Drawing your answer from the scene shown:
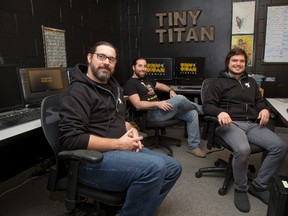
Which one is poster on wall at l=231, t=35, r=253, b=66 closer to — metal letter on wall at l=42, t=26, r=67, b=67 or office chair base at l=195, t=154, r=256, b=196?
office chair base at l=195, t=154, r=256, b=196

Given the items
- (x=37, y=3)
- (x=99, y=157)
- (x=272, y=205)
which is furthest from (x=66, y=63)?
(x=272, y=205)

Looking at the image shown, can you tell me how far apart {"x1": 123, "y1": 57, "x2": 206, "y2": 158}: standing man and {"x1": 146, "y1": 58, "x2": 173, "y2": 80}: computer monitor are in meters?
0.82

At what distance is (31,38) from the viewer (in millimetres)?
2367

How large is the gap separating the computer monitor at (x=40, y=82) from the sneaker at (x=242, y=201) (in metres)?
1.71

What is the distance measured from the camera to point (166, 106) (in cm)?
263

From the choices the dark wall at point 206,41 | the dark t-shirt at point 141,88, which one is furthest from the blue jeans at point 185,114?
the dark wall at point 206,41

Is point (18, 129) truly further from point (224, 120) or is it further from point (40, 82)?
point (224, 120)

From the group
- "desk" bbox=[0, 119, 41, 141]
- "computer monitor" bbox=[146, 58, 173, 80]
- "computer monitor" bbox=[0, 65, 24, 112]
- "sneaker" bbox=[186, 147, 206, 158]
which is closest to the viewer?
"desk" bbox=[0, 119, 41, 141]

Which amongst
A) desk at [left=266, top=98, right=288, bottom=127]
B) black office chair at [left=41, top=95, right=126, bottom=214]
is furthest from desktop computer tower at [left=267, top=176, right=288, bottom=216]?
black office chair at [left=41, top=95, right=126, bottom=214]

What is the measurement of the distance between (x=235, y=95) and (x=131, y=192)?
53.1 inches

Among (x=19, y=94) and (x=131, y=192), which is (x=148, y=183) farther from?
(x=19, y=94)

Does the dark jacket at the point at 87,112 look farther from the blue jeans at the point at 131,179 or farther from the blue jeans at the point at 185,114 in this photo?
the blue jeans at the point at 185,114

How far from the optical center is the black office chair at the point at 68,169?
3.86 feet

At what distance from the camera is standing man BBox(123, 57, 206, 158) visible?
2654 mm
